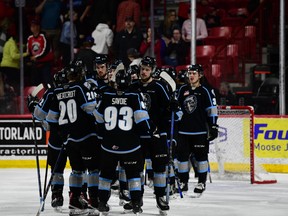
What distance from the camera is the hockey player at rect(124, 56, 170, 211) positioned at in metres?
10.3

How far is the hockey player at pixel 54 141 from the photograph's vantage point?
10.1 meters

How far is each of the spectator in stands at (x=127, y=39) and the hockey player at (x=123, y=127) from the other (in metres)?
7.49

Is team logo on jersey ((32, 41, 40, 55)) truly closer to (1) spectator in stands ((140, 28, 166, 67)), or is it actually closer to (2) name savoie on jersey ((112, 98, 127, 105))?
(1) spectator in stands ((140, 28, 166, 67))

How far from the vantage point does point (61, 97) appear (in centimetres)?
980

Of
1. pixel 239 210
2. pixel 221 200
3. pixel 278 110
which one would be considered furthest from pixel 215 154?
pixel 239 210

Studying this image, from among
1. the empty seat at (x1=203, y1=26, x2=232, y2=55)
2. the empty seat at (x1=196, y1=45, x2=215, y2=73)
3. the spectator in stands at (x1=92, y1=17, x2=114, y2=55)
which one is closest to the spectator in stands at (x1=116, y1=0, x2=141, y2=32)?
the spectator in stands at (x1=92, y1=17, x2=114, y2=55)

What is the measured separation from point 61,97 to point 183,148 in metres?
2.62

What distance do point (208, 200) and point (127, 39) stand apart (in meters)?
5.93

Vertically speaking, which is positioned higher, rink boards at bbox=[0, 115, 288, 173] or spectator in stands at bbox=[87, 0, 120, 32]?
spectator in stands at bbox=[87, 0, 120, 32]

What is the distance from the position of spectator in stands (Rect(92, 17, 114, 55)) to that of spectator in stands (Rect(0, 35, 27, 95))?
4.15 ft

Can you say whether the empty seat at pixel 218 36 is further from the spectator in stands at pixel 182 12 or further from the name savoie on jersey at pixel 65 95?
the name savoie on jersey at pixel 65 95

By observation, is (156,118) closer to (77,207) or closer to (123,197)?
(123,197)

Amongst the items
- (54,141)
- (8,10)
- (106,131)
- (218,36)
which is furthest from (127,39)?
(106,131)

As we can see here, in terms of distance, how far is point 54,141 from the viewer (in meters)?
10.4
